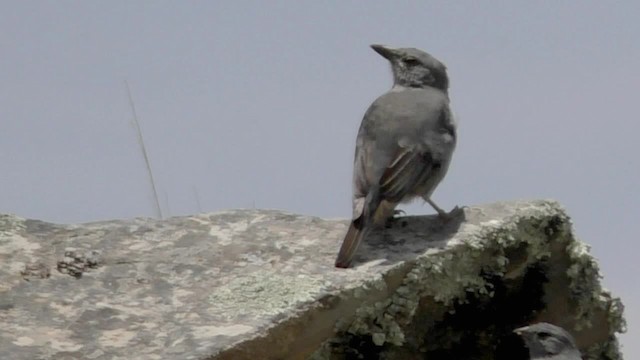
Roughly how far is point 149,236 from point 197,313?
2.04 feet

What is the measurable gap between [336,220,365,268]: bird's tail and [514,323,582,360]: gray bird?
25.9 inches

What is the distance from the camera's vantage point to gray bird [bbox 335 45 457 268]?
5.29 meters

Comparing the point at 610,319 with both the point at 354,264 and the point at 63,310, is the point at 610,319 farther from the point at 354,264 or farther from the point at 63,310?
the point at 63,310

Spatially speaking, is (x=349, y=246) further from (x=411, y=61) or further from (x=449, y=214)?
(x=411, y=61)

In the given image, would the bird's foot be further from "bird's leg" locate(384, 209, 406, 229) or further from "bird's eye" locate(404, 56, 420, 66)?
"bird's eye" locate(404, 56, 420, 66)

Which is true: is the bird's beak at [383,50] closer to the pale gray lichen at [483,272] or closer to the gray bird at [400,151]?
the gray bird at [400,151]

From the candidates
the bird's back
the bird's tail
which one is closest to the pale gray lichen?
the bird's tail

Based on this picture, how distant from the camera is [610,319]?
15.8 feet

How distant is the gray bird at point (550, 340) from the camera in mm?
4551

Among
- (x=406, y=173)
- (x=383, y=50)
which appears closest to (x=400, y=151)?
(x=406, y=173)

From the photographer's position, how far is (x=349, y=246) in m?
4.15

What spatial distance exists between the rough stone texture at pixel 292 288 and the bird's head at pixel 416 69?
2212 mm

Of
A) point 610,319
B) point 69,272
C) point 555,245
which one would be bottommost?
point 610,319

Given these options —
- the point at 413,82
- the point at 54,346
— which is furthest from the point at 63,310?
the point at 413,82
